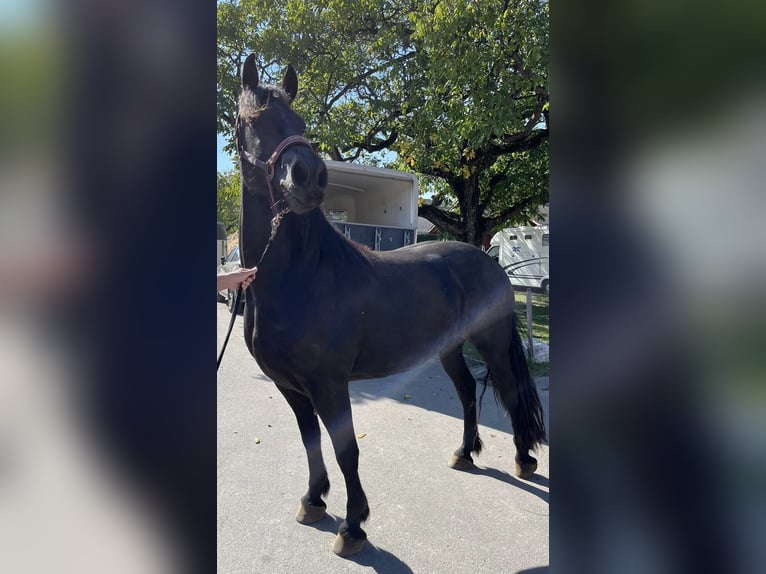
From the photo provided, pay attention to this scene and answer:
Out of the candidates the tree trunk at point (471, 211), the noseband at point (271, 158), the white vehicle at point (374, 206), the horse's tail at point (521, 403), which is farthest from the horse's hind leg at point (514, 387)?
the noseband at point (271, 158)

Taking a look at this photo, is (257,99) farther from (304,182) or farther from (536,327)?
(536,327)

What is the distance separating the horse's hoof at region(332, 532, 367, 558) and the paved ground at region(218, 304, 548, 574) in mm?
36

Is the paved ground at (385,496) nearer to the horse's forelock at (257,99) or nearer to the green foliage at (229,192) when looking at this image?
the green foliage at (229,192)

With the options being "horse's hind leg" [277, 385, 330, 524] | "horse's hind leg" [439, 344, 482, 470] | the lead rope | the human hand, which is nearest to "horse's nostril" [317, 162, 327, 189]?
the lead rope

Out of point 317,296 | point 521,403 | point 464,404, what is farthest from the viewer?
point 464,404

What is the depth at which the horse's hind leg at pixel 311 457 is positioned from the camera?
2.05 meters

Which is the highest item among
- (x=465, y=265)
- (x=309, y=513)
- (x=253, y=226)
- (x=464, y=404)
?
(x=253, y=226)

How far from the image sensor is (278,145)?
1.46 m

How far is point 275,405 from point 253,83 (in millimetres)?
2616

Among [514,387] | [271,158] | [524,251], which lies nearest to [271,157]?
[271,158]

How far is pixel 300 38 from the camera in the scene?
189 cm

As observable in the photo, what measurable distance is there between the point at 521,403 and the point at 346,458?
1403 millimetres

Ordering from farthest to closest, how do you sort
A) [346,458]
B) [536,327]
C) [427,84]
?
1. [536,327]
2. [427,84]
3. [346,458]
